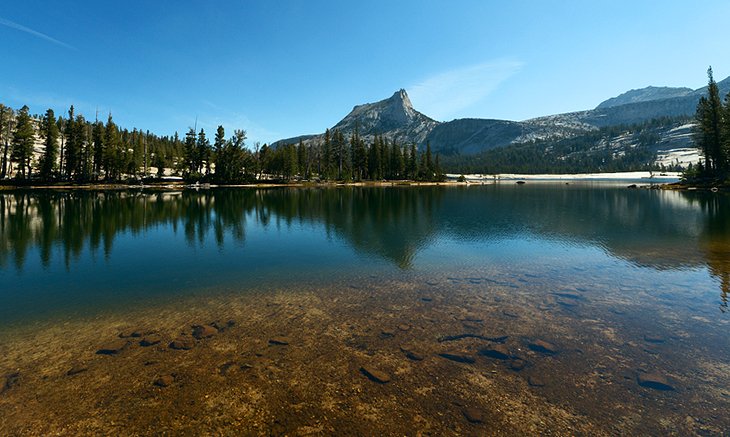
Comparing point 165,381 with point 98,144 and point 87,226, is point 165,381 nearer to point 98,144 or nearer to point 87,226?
point 87,226

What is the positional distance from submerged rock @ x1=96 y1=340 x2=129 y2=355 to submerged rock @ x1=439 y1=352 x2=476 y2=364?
1118 cm

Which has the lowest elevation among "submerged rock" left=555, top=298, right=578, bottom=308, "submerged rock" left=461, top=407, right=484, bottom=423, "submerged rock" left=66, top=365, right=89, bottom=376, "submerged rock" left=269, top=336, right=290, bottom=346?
"submerged rock" left=461, top=407, right=484, bottom=423

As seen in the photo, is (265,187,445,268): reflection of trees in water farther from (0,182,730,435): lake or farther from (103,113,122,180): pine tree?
(103,113,122,180): pine tree

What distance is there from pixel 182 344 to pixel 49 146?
4933 inches

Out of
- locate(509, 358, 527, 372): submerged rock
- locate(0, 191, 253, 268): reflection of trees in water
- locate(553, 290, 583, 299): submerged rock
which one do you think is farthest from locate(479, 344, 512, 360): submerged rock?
locate(0, 191, 253, 268): reflection of trees in water

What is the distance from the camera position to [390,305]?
1633cm

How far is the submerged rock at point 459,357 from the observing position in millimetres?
11234

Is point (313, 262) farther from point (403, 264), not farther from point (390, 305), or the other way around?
point (390, 305)

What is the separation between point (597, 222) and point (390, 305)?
3927 centimetres

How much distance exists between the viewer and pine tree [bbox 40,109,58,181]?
101 m

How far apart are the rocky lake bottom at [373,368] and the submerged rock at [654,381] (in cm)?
5

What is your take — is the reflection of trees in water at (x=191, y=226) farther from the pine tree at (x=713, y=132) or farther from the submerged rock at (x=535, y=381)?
the pine tree at (x=713, y=132)

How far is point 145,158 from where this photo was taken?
445 ft

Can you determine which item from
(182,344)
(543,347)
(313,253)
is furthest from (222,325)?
(313,253)
